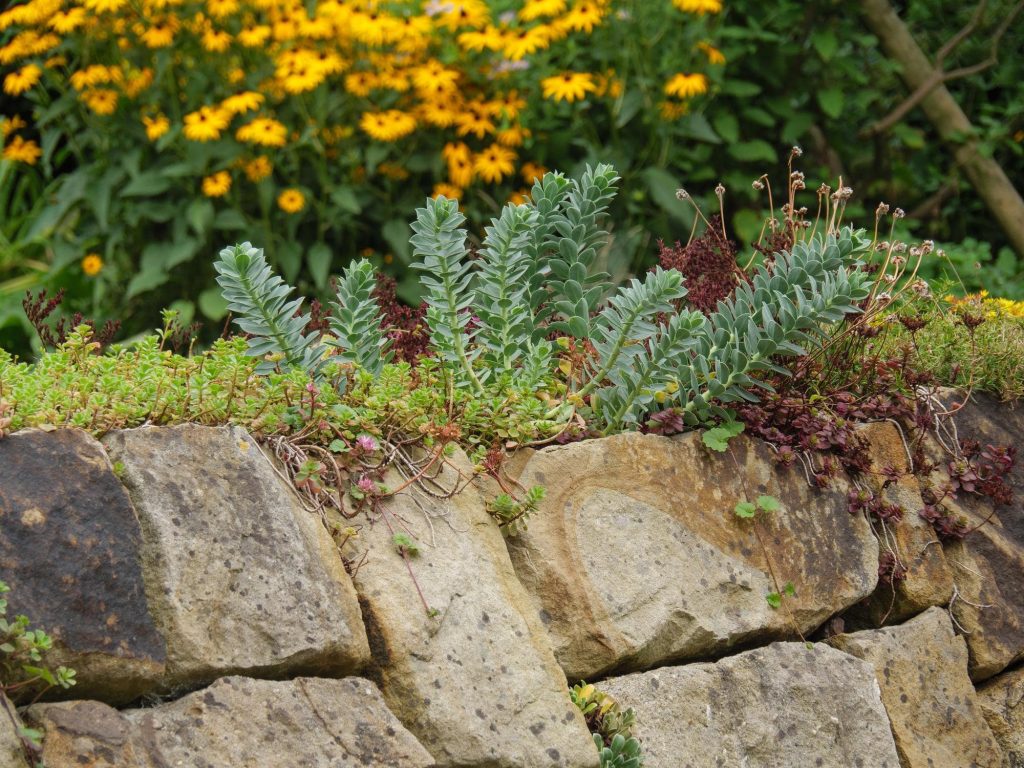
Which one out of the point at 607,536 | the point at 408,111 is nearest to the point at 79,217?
the point at 408,111

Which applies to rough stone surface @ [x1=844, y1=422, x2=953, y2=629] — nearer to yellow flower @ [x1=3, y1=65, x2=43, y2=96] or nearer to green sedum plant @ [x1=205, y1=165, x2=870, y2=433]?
green sedum plant @ [x1=205, y1=165, x2=870, y2=433]

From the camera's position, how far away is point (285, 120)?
5.35 meters

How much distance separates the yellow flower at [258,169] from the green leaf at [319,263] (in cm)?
38

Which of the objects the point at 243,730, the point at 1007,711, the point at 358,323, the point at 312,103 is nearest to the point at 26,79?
the point at 312,103

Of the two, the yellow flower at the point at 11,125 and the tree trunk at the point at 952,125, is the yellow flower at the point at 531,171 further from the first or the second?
the yellow flower at the point at 11,125

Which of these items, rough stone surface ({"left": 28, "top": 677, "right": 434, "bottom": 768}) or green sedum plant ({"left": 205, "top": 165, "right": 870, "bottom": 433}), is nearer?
rough stone surface ({"left": 28, "top": 677, "right": 434, "bottom": 768})

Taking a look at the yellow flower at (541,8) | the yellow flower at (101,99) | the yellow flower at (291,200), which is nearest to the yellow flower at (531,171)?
the yellow flower at (541,8)

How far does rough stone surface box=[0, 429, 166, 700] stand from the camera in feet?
6.41

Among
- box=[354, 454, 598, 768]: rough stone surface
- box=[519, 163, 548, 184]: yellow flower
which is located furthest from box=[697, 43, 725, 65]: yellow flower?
box=[354, 454, 598, 768]: rough stone surface

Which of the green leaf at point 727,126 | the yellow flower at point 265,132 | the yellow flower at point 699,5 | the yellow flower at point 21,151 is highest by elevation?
the yellow flower at point 699,5

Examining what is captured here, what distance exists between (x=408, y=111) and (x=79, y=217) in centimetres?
175

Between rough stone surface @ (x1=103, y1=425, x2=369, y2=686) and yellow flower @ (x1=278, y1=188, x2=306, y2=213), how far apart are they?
117 inches

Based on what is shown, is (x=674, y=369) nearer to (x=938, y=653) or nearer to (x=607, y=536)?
(x=607, y=536)

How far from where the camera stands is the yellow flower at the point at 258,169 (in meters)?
5.19
